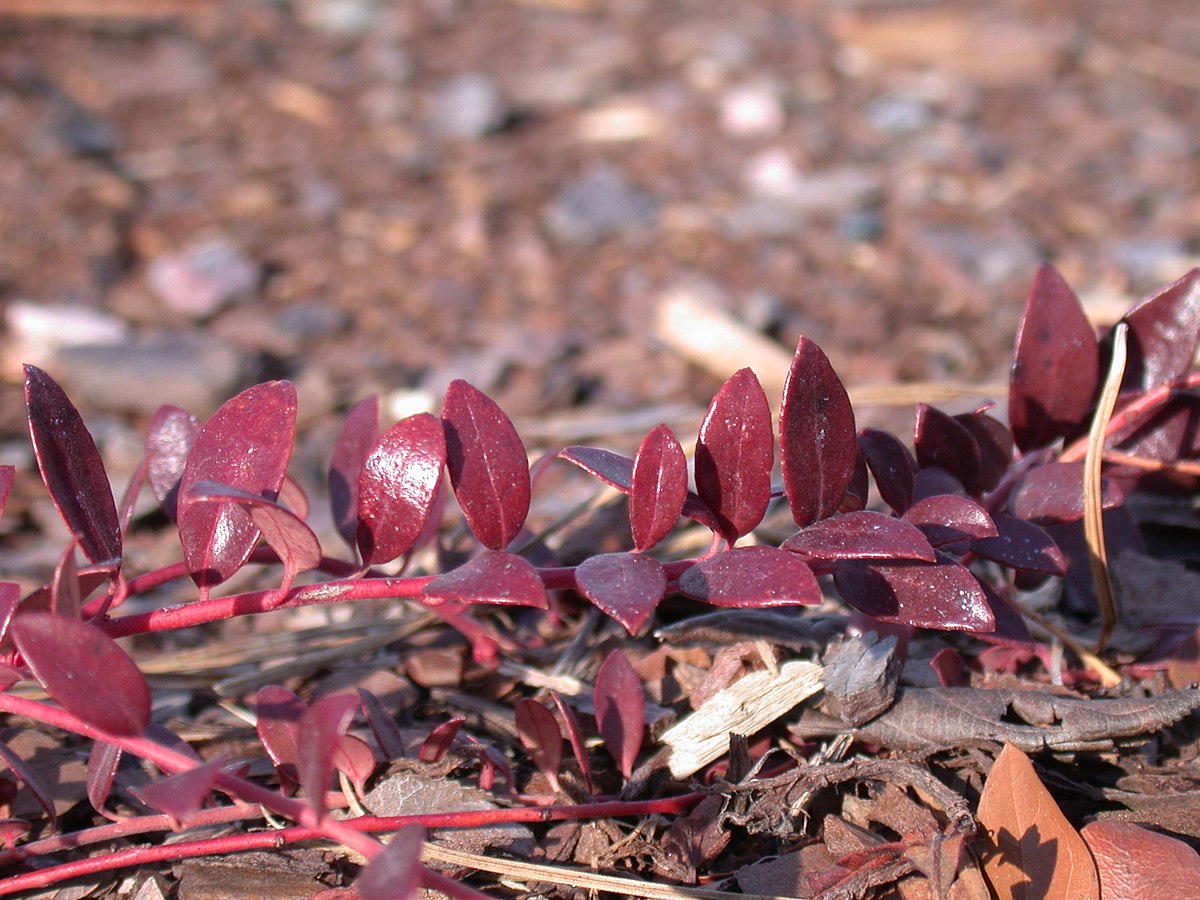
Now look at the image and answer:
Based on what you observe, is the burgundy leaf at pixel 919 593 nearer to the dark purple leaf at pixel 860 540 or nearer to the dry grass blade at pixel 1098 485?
the dark purple leaf at pixel 860 540

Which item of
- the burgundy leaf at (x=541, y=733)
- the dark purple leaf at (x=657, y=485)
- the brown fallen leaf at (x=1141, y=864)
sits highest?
the dark purple leaf at (x=657, y=485)

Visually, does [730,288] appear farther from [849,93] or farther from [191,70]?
[191,70]

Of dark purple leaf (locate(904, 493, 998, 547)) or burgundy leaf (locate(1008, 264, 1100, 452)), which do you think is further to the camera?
burgundy leaf (locate(1008, 264, 1100, 452))

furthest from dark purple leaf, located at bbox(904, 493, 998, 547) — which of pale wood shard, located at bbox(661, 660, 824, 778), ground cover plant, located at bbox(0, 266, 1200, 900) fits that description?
pale wood shard, located at bbox(661, 660, 824, 778)

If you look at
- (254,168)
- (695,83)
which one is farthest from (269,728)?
(695,83)

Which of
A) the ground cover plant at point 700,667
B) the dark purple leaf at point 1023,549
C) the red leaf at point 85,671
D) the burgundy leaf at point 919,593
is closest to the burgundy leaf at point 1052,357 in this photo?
the ground cover plant at point 700,667

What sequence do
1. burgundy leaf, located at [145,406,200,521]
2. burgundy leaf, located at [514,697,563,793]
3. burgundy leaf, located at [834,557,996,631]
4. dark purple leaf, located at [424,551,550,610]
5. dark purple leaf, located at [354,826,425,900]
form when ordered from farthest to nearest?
burgundy leaf, located at [145,406,200,521] → burgundy leaf, located at [514,697,563,793] → burgundy leaf, located at [834,557,996,631] → dark purple leaf, located at [424,551,550,610] → dark purple leaf, located at [354,826,425,900]

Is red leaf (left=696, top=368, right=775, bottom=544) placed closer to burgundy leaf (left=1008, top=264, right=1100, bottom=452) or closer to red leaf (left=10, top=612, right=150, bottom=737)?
burgundy leaf (left=1008, top=264, right=1100, bottom=452)
